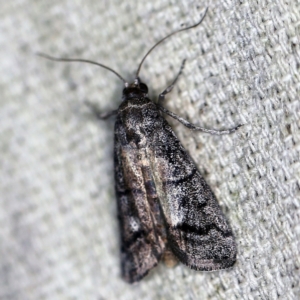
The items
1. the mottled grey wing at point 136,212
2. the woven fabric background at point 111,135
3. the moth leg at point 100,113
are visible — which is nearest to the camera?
the woven fabric background at point 111,135

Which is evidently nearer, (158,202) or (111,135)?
(158,202)

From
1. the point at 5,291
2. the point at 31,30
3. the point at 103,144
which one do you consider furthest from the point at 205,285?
the point at 31,30

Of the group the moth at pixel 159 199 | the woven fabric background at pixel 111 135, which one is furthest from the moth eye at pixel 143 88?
the woven fabric background at pixel 111 135

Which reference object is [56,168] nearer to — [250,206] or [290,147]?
[250,206]

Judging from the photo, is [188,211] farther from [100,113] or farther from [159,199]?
[100,113]

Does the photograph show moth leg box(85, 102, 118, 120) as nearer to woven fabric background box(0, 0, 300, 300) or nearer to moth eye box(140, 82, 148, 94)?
woven fabric background box(0, 0, 300, 300)

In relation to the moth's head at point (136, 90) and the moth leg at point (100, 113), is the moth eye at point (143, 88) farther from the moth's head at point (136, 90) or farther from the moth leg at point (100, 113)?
the moth leg at point (100, 113)

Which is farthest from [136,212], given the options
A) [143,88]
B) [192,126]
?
[143,88]

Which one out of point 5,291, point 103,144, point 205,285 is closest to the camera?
point 205,285
